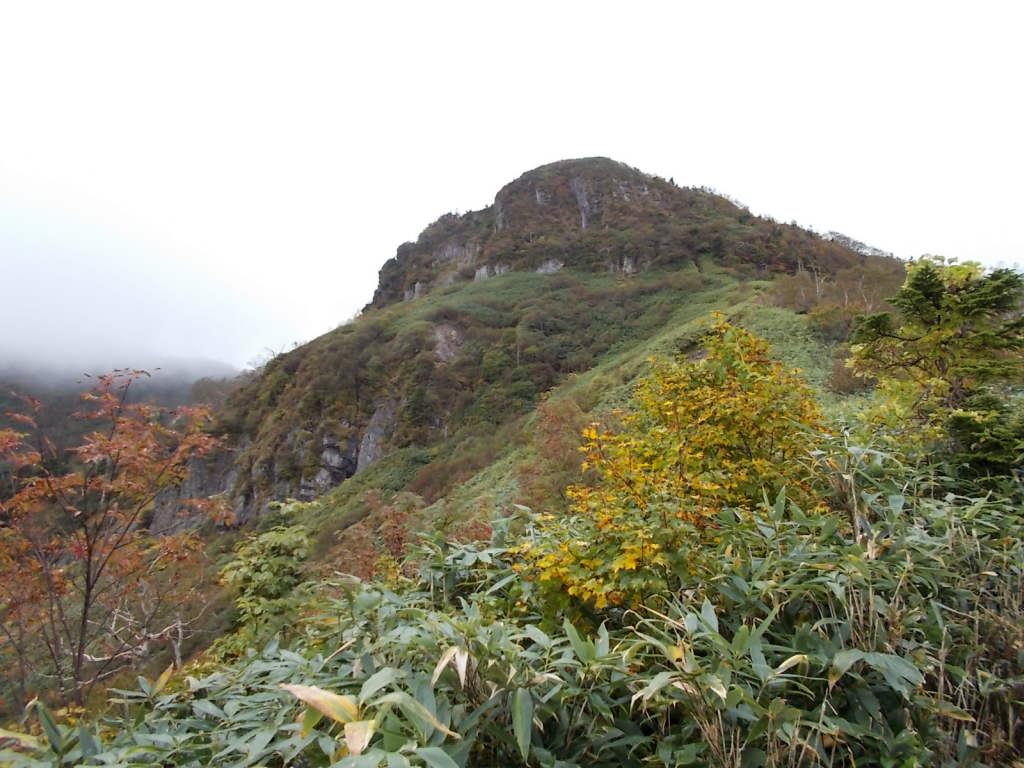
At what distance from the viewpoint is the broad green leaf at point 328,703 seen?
1037mm

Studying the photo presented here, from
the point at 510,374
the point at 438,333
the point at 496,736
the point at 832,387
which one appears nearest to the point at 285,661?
the point at 496,736

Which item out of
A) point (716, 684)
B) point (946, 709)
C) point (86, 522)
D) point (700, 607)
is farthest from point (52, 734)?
point (86, 522)

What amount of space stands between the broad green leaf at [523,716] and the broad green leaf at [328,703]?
367 millimetres

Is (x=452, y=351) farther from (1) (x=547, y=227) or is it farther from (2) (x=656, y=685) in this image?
(2) (x=656, y=685)

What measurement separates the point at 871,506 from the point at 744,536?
1.82 ft

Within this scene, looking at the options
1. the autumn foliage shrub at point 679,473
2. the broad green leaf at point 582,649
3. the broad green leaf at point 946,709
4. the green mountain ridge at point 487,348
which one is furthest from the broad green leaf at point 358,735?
the green mountain ridge at point 487,348

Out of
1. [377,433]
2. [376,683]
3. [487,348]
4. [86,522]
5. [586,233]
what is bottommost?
[377,433]

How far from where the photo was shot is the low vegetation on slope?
1.39m

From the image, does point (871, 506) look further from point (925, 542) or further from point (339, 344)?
point (339, 344)

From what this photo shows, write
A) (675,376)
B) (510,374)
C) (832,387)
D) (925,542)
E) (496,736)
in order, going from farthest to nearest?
(510,374), (832,387), (675,376), (925,542), (496,736)

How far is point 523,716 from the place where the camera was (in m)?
1.28

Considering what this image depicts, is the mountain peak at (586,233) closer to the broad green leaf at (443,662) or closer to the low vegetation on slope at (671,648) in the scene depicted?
the low vegetation on slope at (671,648)

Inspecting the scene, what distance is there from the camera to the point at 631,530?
2.14 m

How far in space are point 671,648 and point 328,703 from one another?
2.71ft
